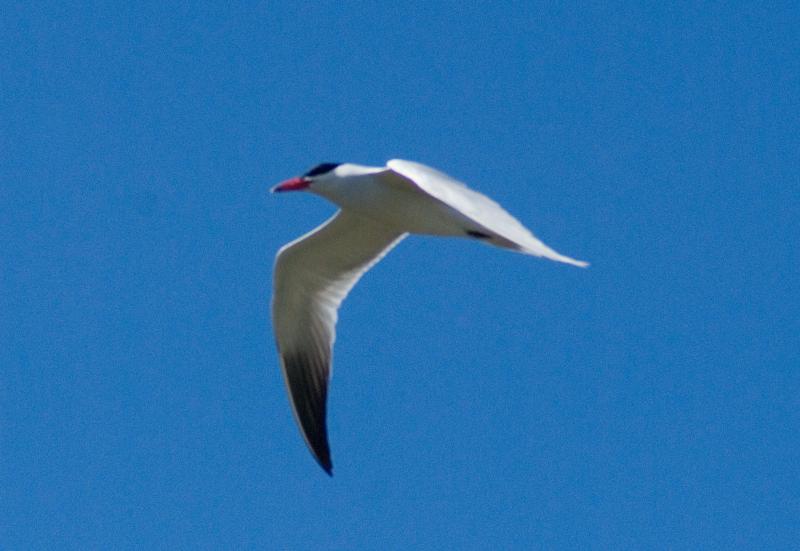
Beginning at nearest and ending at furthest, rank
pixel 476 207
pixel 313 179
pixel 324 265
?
pixel 476 207 < pixel 313 179 < pixel 324 265

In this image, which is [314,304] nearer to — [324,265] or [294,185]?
[324,265]

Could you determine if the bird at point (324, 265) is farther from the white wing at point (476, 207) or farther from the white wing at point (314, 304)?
the white wing at point (476, 207)

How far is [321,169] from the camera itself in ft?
39.6

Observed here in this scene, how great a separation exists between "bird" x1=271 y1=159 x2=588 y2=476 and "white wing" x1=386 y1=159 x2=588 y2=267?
20.1 inches

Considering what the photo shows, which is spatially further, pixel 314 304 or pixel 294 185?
pixel 314 304

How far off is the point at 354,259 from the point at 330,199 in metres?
1.47

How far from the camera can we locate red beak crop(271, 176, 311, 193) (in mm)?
12094

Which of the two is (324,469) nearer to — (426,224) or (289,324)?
(289,324)

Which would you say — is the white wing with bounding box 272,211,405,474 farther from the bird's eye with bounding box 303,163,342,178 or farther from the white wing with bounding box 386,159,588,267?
the white wing with bounding box 386,159,588,267

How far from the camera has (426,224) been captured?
38.6 feet

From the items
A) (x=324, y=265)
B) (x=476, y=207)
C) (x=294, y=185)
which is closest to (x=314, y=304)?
(x=324, y=265)

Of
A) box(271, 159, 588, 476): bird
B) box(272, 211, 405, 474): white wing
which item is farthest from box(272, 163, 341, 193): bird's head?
box(272, 211, 405, 474): white wing

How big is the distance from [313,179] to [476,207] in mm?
1829

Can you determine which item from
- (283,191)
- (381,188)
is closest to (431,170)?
(381,188)
